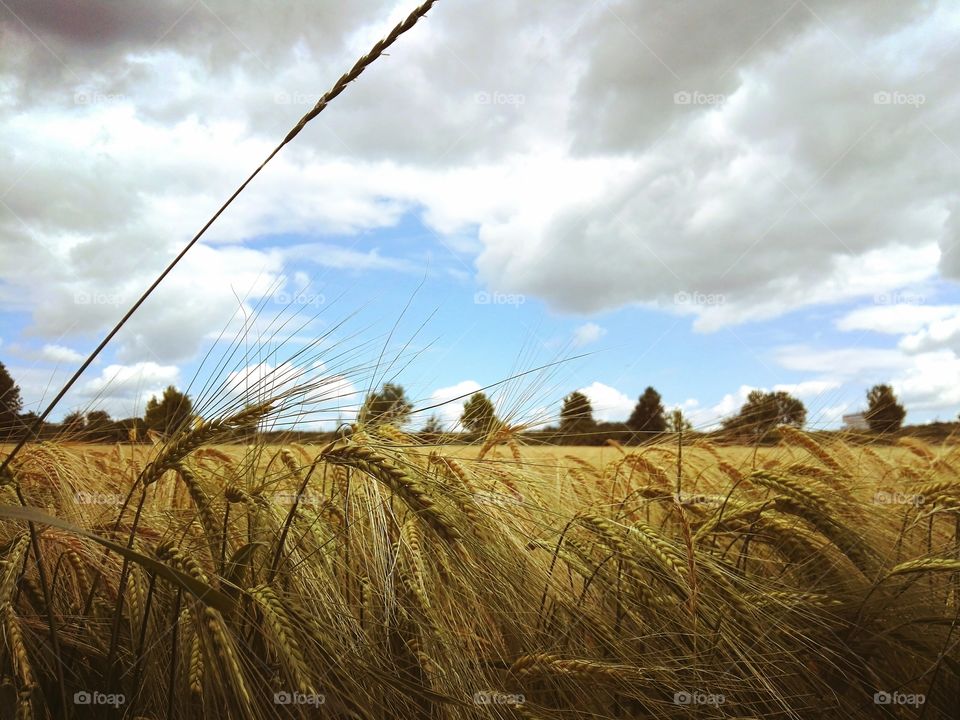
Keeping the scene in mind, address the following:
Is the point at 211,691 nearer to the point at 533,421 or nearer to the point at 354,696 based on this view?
the point at 354,696

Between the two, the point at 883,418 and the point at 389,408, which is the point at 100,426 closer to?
the point at 389,408

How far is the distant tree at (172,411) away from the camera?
1.68m

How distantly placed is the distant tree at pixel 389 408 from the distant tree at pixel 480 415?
0.29 m

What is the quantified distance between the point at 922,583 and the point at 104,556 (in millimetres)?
2511

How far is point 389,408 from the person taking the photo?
1941 millimetres

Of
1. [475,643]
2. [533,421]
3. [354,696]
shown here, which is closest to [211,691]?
[354,696]
